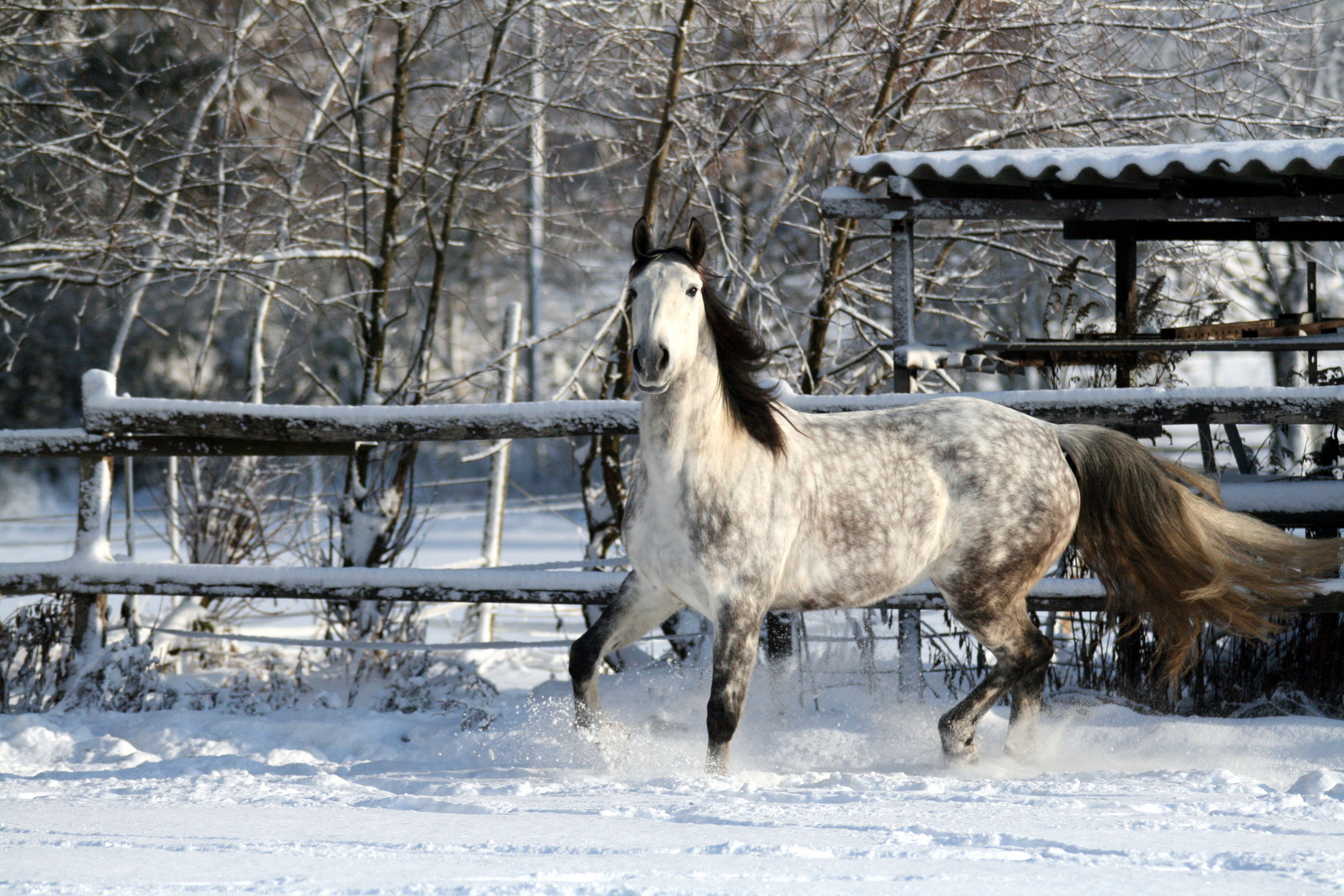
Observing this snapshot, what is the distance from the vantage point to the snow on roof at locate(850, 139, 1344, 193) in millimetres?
4770

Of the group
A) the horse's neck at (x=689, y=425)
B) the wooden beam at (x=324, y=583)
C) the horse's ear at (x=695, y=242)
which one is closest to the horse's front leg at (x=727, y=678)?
the horse's neck at (x=689, y=425)

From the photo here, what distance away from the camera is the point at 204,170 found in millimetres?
7957

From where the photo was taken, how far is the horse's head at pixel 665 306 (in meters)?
3.19

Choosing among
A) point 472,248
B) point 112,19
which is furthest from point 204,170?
point 472,248

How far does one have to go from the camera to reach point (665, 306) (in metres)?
3.25

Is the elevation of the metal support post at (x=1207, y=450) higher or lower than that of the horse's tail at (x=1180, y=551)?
higher

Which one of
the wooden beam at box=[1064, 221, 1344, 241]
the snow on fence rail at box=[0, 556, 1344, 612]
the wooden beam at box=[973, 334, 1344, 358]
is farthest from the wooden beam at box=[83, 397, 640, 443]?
the wooden beam at box=[1064, 221, 1344, 241]

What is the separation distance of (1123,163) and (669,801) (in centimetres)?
353

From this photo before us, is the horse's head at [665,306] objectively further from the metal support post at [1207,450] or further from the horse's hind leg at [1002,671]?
the metal support post at [1207,450]

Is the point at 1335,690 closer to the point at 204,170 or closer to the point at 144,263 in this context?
the point at 144,263


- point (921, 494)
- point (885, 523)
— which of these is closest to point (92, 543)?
point (885, 523)

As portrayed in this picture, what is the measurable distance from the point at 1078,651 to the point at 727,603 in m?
2.59

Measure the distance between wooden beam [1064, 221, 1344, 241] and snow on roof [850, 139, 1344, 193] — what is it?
1.34m

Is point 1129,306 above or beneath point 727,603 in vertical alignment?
above
